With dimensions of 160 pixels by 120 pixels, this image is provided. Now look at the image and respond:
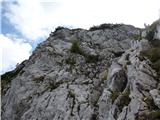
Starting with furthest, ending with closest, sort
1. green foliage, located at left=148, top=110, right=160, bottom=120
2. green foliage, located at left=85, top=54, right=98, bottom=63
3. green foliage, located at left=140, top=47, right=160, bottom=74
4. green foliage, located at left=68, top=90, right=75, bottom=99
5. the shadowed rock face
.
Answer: green foliage, located at left=85, top=54, right=98, bottom=63 < green foliage, located at left=68, top=90, right=75, bottom=99 < green foliage, located at left=140, top=47, right=160, bottom=74 < the shadowed rock face < green foliage, located at left=148, top=110, right=160, bottom=120

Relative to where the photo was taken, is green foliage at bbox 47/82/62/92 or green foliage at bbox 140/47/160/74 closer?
green foliage at bbox 140/47/160/74

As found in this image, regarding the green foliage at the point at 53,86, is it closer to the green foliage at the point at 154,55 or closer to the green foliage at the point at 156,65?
the green foliage at the point at 154,55

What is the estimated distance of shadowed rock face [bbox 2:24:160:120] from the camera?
2695 cm

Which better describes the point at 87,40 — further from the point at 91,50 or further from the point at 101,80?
the point at 101,80

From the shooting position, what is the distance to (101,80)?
3597 cm

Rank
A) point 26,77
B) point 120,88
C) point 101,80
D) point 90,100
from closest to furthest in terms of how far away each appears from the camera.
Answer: point 120,88, point 90,100, point 101,80, point 26,77

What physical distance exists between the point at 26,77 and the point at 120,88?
16.6 metres

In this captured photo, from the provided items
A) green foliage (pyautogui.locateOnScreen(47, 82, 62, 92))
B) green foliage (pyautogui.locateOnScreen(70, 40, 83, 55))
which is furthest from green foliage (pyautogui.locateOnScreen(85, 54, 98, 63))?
green foliage (pyautogui.locateOnScreen(47, 82, 62, 92))

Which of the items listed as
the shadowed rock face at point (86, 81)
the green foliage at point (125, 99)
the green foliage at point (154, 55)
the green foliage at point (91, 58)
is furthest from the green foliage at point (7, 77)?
the green foliage at point (125, 99)

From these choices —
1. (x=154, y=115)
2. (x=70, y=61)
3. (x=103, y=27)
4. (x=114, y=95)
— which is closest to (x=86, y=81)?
(x=70, y=61)

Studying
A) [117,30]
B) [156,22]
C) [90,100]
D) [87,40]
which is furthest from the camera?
[117,30]

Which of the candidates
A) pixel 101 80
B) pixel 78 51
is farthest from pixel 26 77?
pixel 101 80

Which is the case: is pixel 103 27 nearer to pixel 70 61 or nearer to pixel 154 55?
pixel 70 61

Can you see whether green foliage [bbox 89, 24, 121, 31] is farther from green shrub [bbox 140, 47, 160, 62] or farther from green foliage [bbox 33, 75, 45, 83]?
green shrub [bbox 140, 47, 160, 62]
